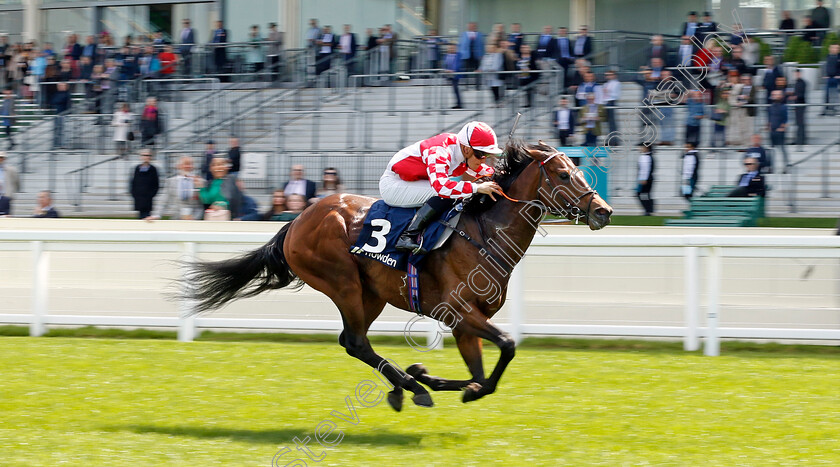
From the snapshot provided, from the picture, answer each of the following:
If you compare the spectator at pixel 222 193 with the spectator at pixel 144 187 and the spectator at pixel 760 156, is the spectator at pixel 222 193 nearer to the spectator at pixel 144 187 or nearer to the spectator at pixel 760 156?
the spectator at pixel 144 187

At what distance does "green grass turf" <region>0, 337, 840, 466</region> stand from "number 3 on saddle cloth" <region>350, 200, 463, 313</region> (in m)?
0.81

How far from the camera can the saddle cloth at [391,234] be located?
5066 millimetres

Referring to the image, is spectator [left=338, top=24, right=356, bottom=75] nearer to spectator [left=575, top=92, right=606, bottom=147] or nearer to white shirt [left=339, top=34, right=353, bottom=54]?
white shirt [left=339, top=34, right=353, bottom=54]

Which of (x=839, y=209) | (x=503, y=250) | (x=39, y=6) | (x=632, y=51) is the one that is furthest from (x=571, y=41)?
(x=39, y=6)

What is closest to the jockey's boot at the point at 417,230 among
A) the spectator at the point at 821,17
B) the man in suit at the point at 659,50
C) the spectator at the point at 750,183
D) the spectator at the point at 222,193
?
the spectator at the point at 222,193

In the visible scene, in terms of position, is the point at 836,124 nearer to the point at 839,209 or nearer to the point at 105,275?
the point at 839,209

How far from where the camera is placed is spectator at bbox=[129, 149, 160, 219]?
10844 millimetres

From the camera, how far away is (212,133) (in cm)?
1354

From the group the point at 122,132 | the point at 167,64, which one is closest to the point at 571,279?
the point at 122,132

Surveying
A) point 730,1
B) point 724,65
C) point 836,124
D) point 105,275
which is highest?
point 730,1

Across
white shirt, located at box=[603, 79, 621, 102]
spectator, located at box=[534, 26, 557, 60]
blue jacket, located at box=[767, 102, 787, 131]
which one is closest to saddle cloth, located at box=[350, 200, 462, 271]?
white shirt, located at box=[603, 79, 621, 102]

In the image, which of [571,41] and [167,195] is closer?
[167,195]

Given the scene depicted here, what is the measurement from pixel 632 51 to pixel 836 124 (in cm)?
307

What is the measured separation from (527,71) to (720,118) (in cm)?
260
